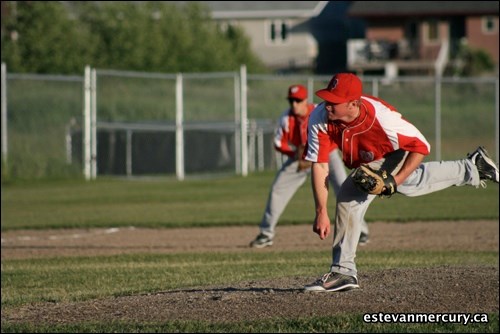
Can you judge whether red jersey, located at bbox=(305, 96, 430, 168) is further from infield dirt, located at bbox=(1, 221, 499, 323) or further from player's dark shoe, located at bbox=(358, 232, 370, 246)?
player's dark shoe, located at bbox=(358, 232, 370, 246)

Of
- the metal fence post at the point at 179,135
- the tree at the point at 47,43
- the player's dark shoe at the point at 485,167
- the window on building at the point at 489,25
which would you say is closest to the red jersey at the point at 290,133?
the player's dark shoe at the point at 485,167

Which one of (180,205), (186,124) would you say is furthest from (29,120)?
(180,205)

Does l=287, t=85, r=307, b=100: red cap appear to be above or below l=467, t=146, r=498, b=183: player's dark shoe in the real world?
above

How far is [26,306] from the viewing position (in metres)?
8.98

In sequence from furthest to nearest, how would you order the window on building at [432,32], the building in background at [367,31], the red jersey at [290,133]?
the window on building at [432,32] → the building in background at [367,31] → the red jersey at [290,133]

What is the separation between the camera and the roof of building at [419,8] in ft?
64.8

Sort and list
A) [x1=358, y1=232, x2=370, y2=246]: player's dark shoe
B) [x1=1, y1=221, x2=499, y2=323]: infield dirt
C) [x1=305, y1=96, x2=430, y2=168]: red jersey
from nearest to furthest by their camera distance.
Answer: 1. [x1=1, y1=221, x2=499, y2=323]: infield dirt
2. [x1=305, y1=96, x2=430, y2=168]: red jersey
3. [x1=358, y1=232, x2=370, y2=246]: player's dark shoe

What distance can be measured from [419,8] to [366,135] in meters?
16.9

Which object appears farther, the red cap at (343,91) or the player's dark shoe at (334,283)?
the player's dark shoe at (334,283)

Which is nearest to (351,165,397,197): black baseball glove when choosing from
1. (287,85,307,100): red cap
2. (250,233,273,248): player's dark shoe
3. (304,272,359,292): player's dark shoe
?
(304,272,359,292): player's dark shoe

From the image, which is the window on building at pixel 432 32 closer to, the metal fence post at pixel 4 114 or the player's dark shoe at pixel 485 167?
the metal fence post at pixel 4 114

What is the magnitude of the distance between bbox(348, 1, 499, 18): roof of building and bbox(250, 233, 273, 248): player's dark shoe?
17.0ft

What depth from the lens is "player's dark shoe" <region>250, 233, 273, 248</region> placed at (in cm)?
1420

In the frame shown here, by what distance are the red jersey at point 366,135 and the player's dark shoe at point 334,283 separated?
0.88m
